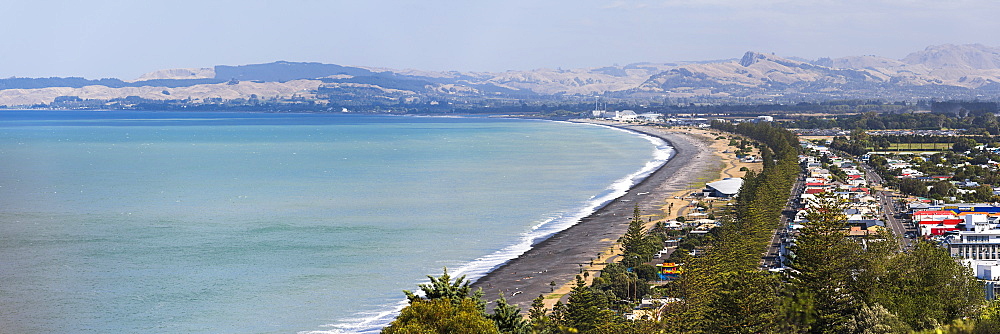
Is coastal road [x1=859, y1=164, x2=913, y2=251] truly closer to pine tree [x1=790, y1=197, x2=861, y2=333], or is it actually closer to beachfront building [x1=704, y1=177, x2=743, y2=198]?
beachfront building [x1=704, y1=177, x2=743, y2=198]

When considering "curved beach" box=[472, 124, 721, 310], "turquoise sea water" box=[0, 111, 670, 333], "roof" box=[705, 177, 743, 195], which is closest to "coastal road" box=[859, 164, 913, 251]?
"roof" box=[705, 177, 743, 195]

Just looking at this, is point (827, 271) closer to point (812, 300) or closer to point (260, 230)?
point (812, 300)

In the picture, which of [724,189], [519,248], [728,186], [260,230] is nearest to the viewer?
[519,248]

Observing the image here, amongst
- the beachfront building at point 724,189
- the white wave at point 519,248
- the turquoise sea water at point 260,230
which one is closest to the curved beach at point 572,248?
the white wave at point 519,248

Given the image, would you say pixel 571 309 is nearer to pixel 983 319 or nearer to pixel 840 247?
pixel 840 247

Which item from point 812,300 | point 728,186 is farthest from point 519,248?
point 728,186

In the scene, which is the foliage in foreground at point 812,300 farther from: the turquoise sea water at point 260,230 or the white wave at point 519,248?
the turquoise sea water at point 260,230

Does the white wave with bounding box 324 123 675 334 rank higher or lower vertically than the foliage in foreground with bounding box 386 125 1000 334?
lower
